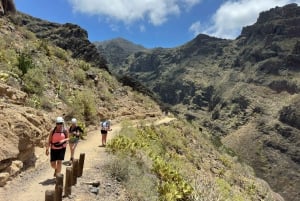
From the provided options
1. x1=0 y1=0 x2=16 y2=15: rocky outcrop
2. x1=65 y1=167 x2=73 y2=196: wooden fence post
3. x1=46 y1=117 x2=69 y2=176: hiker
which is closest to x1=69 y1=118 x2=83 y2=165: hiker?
x1=46 y1=117 x2=69 y2=176: hiker

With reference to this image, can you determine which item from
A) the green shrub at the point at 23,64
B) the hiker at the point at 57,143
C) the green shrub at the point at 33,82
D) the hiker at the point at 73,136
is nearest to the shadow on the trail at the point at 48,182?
the hiker at the point at 57,143

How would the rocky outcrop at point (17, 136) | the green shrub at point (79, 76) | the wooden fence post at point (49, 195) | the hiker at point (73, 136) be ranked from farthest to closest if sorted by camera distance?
1. the green shrub at point (79, 76)
2. the hiker at point (73, 136)
3. the rocky outcrop at point (17, 136)
4. the wooden fence post at point (49, 195)

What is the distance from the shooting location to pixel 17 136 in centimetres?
1243

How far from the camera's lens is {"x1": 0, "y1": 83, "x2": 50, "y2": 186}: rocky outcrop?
11867 millimetres

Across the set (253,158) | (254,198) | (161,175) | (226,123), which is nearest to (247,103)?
(226,123)

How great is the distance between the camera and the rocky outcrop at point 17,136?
38.9 feet

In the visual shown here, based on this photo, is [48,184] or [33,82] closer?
[48,184]

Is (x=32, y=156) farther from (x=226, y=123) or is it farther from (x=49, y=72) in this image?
(x=226, y=123)

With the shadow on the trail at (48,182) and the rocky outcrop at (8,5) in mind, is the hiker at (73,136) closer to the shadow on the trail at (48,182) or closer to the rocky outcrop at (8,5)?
the shadow on the trail at (48,182)

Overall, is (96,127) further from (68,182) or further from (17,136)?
(68,182)

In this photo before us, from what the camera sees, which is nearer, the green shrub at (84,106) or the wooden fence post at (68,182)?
the wooden fence post at (68,182)

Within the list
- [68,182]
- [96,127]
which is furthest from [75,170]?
[96,127]

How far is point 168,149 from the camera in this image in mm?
24766

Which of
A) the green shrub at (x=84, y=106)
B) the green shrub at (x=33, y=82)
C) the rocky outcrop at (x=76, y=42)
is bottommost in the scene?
the green shrub at (x=84, y=106)
